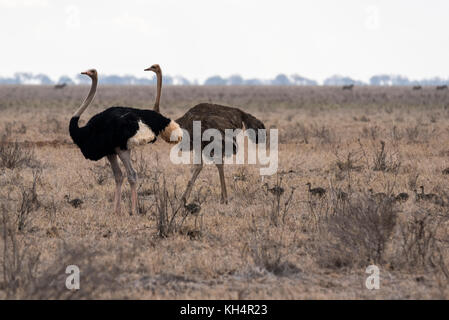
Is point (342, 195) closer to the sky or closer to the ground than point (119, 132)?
closer to the ground

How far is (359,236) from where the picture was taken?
5.85 meters

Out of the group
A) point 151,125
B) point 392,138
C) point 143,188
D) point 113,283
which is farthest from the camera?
point 392,138

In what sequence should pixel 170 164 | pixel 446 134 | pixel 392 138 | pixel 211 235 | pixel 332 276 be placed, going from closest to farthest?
1. pixel 332 276
2. pixel 211 235
3. pixel 170 164
4. pixel 392 138
5. pixel 446 134

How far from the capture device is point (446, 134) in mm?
16750

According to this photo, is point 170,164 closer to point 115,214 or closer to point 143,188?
point 143,188

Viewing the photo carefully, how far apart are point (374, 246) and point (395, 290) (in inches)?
30.6

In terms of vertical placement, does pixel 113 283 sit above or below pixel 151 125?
below

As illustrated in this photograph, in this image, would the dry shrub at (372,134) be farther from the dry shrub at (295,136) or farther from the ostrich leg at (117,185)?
the ostrich leg at (117,185)

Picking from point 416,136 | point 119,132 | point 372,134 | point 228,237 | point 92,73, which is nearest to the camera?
point 228,237

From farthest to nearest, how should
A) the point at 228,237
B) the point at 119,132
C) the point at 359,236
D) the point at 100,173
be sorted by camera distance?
the point at 100,173
the point at 119,132
the point at 228,237
the point at 359,236

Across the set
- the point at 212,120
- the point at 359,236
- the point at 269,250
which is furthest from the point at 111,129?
the point at 359,236

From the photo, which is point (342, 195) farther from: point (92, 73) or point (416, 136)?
point (416, 136)

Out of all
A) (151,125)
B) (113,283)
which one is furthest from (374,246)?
(151,125)

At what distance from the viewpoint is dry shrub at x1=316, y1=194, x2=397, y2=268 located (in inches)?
224
